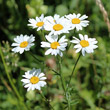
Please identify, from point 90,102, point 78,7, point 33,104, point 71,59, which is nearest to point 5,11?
point 78,7

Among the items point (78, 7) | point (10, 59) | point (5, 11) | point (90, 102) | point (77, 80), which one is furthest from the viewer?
point (5, 11)

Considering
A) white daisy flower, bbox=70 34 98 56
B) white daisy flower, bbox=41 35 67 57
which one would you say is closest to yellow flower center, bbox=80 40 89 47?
white daisy flower, bbox=70 34 98 56

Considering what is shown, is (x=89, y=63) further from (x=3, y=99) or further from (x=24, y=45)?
(x=24, y=45)

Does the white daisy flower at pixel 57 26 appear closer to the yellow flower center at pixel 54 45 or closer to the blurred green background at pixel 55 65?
the yellow flower center at pixel 54 45

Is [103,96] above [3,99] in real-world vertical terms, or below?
below

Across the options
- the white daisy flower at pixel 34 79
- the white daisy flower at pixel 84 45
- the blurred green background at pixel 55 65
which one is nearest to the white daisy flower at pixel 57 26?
the white daisy flower at pixel 84 45

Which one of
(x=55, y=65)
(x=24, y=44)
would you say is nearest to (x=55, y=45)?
(x=24, y=44)

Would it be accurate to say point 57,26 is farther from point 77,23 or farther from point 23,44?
point 23,44

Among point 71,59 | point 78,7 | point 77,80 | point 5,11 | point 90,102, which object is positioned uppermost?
point 5,11
